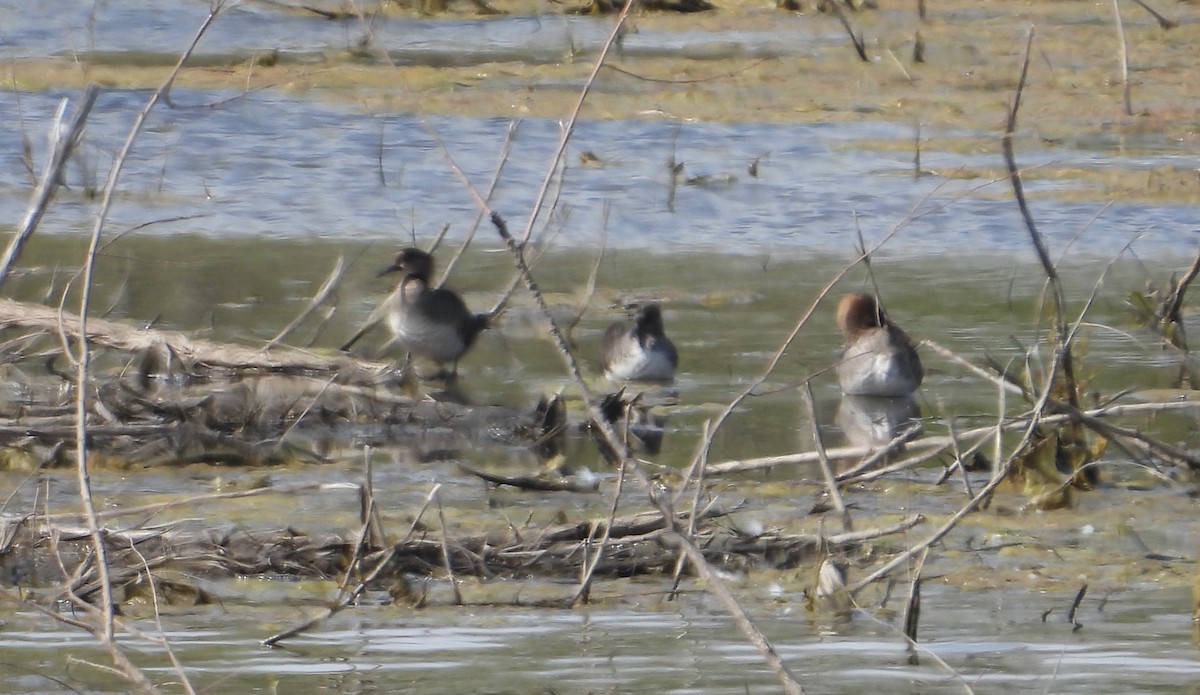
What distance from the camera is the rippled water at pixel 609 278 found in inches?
172

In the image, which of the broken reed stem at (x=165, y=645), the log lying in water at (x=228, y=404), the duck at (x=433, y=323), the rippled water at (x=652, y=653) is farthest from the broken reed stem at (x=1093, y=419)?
the duck at (x=433, y=323)

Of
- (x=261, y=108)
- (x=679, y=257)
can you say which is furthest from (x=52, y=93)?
(x=679, y=257)

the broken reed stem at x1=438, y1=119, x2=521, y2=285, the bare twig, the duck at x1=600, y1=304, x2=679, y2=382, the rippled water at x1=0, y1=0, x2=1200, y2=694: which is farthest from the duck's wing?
the bare twig

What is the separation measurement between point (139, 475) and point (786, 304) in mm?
3911

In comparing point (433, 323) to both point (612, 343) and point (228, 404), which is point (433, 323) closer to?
point (612, 343)

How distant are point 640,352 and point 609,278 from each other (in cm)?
227

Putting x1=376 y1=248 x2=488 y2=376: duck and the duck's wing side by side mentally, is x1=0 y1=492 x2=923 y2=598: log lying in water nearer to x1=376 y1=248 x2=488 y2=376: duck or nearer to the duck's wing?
the duck's wing

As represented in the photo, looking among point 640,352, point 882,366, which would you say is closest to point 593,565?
point 640,352

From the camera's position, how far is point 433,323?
845 cm

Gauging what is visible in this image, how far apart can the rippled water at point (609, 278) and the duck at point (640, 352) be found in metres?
0.21

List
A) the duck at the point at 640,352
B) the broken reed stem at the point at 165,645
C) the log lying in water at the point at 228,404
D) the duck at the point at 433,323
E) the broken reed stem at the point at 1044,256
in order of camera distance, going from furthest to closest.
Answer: the duck at the point at 433,323 → the duck at the point at 640,352 → the log lying in water at the point at 228,404 → the broken reed stem at the point at 1044,256 → the broken reed stem at the point at 165,645

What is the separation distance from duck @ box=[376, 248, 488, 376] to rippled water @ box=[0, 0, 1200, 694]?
0.43 feet

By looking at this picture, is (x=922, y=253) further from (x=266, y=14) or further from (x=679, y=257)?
(x=266, y=14)

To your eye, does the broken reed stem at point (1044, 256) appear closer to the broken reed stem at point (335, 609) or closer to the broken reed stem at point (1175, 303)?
the broken reed stem at point (335, 609)
